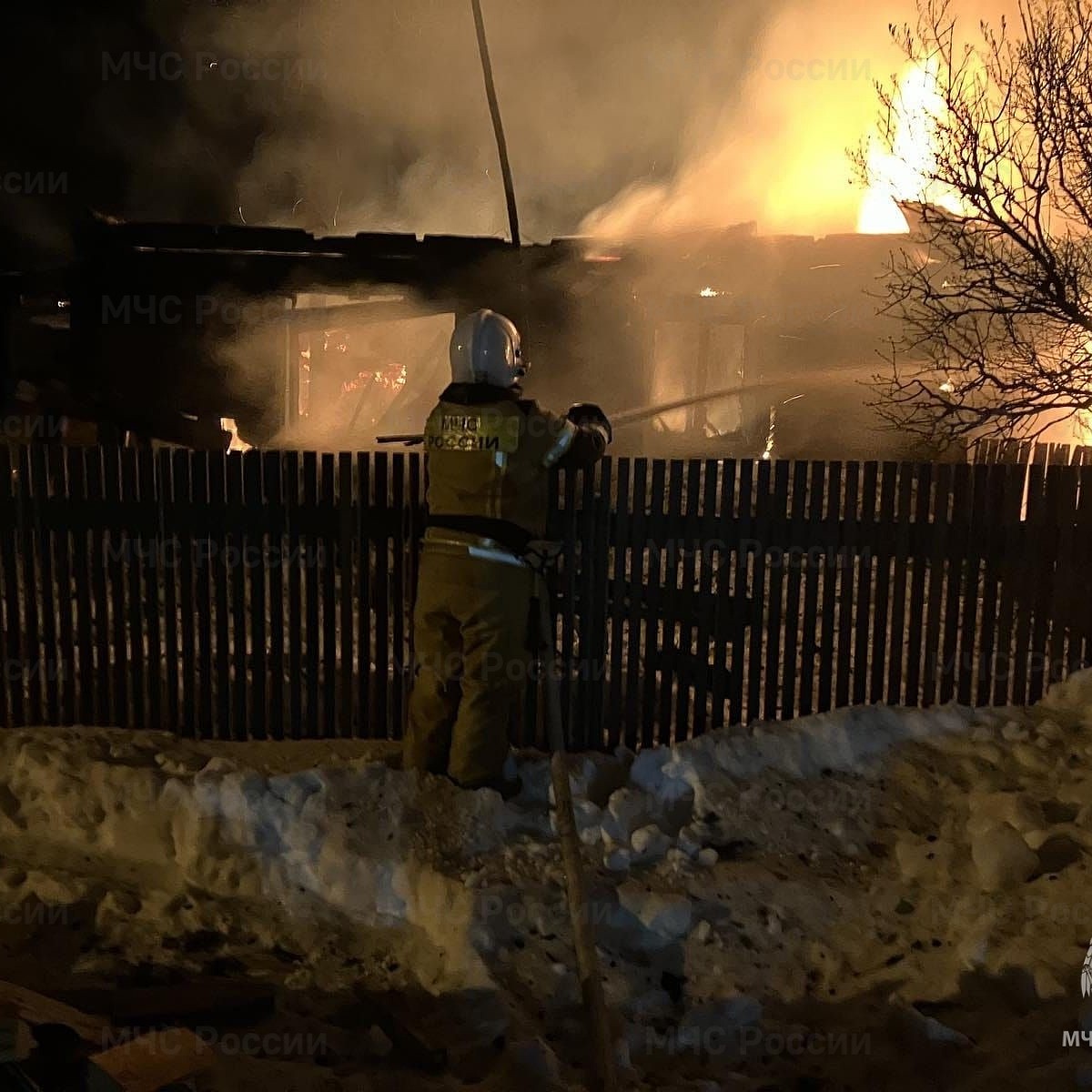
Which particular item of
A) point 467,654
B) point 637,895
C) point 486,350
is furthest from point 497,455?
point 637,895

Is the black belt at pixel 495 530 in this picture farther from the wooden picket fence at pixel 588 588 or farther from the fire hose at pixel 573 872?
the wooden picket fence at pixel 588 588

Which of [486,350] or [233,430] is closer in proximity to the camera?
[486,350]

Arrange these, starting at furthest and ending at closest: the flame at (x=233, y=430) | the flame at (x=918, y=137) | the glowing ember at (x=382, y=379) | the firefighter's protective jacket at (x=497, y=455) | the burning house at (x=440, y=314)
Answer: the glowing ember at (x=382, y=379), the flame at (x=233, y=430), the burning house at (x=440, y=314), the flame at (x=918, y=137), the firefighter's protective jacket at (x=497, y=455)

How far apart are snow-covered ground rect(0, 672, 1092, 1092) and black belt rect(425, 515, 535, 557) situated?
119 centimetres

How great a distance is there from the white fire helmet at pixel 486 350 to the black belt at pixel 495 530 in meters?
0.66

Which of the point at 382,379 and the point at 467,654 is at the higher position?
the point at 382,379

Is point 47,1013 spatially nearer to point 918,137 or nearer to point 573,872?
point 573,872

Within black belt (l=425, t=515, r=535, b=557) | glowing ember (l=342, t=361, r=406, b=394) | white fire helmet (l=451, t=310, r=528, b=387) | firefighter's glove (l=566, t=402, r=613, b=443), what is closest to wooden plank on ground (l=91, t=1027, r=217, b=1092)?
black belt (l=425, t=515, r=535, b=557)

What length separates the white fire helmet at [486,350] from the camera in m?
4.16

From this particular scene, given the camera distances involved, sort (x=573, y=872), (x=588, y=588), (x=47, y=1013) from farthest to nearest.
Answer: (x=588, y=588)
(x=573, y=872)
(x=47, y=1013)

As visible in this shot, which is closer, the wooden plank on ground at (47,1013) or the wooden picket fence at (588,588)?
the wooden plank on ground at (47,1013)

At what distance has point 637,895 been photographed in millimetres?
3508

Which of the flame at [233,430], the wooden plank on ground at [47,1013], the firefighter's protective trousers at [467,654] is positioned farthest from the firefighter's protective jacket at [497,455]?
the flame at [233,430]

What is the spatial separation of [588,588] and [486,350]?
1.45 meters
